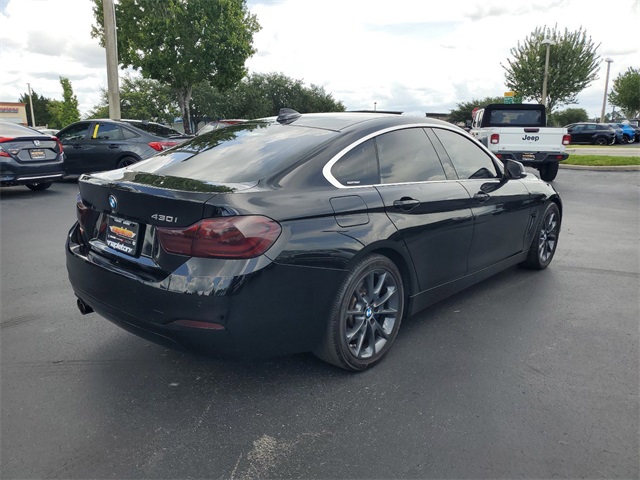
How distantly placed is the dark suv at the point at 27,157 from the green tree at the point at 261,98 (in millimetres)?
42599

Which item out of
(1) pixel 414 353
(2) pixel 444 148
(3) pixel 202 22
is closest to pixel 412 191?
(2) pixel 444 148

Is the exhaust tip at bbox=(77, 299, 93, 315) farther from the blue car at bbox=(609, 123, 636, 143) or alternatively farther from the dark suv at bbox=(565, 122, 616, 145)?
the blue car at bbox=(609, 123, 636, 143)

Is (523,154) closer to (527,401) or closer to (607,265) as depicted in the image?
(607,265)

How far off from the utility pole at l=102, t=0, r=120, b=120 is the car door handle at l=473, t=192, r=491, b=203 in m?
14.5

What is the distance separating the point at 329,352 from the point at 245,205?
1013 millimetres

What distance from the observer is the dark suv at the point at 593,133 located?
A: 34.9 metres

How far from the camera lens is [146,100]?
60.9m

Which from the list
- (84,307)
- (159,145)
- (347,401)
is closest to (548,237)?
(347,401)

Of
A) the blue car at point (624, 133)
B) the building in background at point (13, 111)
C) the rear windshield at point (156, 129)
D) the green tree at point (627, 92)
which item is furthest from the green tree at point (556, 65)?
the building in background at point (13, 111)

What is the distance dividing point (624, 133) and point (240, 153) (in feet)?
132

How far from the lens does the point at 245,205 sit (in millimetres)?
2725

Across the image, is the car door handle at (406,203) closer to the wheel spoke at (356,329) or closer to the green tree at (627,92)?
the wheel spoke at (356,329)

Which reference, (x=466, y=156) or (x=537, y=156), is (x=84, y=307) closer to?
(x=466, y=156)

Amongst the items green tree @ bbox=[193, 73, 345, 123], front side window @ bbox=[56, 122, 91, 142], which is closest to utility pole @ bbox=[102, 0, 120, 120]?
front side window @ bbox=[56, 122, 91, 142]
